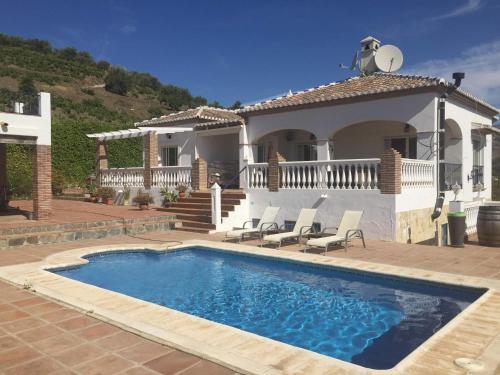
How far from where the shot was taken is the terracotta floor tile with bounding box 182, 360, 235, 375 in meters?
4.58

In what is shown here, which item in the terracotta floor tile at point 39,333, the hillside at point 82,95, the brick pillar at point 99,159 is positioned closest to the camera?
the terracotta floor tile at point 39,333

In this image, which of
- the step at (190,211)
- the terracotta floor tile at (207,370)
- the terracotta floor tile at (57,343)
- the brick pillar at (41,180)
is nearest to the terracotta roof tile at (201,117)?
the step at (190,211)

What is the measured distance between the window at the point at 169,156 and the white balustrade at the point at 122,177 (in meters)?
2.78

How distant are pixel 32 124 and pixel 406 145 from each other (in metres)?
15.7

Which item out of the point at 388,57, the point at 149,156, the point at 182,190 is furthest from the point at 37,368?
the point at 388,57

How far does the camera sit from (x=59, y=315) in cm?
667

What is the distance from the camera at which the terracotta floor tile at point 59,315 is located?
648 cm

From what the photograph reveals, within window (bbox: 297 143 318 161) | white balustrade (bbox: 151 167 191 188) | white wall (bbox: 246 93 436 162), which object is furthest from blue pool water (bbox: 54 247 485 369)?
window (bbox: 297 143 318 161)

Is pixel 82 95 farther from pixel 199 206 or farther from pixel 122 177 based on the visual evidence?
pixel 199 206

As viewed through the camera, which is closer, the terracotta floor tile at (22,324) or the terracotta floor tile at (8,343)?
the terracotta floor tile at (8,343)

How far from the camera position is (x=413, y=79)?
16.8 m

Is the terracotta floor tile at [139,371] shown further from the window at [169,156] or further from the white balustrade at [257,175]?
the window at [169,156]

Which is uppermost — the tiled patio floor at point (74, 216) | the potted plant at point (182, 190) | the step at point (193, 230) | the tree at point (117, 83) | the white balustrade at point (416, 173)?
the tree at point (117, 83)

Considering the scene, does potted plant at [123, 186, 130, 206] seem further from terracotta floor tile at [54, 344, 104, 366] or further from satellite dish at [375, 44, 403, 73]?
terracotta floor tile at [54, 344, 104, 366]
